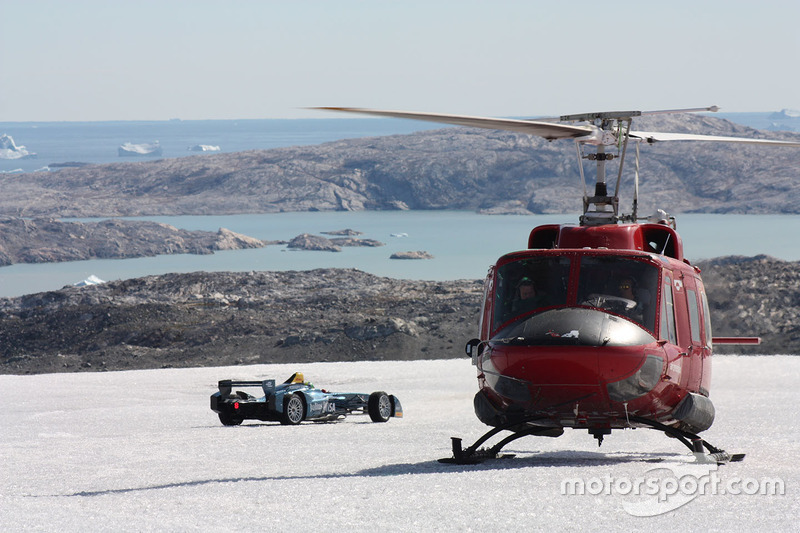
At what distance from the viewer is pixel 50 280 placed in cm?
5566

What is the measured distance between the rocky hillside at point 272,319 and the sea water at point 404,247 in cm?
969

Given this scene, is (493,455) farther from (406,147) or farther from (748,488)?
(406,147)

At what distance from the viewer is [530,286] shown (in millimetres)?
8844

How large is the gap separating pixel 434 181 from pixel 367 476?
81120 mm

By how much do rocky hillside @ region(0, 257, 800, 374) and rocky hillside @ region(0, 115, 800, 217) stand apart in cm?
3992

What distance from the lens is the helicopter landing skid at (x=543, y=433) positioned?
28.8ft

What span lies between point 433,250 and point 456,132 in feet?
158

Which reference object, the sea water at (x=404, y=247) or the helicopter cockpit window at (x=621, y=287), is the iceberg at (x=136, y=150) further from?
the helicopter cockpit window at (x=621, y=287)

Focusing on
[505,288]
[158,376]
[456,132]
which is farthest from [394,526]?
[456,132]

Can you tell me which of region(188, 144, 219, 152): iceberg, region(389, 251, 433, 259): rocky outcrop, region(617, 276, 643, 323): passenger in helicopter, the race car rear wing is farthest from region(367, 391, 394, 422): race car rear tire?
region(188, 144, 219, 152): iceberg

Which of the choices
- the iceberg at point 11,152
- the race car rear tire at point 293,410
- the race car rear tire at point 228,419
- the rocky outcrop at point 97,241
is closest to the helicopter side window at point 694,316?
the race car rear tire at point 293,410

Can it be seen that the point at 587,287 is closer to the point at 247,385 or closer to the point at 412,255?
the point at 247,385

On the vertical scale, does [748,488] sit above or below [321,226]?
above

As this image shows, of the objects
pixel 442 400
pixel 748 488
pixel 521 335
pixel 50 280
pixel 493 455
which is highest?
pixel 521 335
